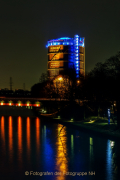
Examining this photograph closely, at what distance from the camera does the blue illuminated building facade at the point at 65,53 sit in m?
150

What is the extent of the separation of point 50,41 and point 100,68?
5246 inches

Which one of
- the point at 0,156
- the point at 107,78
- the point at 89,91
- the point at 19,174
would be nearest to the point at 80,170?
the point at 19,174

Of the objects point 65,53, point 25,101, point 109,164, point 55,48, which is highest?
point 55,48

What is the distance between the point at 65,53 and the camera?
504 feet

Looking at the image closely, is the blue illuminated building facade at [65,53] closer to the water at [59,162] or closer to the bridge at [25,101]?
the bridge at [25,101]

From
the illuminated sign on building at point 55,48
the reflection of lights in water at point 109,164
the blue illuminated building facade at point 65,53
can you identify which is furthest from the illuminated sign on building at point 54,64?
the reflection of lights in water at point 109,164

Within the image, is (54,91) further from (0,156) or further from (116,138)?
(0,156)

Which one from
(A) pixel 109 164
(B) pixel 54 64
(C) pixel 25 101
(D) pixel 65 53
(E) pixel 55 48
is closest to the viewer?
(A) pixel 109 164

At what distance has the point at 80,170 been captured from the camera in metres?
10.5

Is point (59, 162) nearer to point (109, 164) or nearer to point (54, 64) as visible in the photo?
point (109, 164)

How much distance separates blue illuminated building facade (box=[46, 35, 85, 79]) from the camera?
150m

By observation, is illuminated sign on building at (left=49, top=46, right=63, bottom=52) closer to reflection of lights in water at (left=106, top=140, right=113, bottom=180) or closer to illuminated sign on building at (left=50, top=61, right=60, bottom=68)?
illuminated sign on building at (left=50, top=61, right=60, bottom=68)

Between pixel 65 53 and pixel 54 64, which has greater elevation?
pixel 65 53

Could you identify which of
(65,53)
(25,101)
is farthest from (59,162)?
(65,53)
